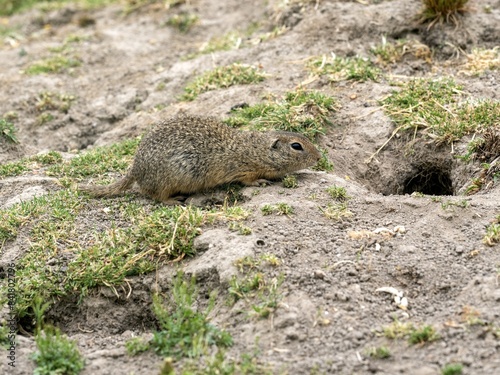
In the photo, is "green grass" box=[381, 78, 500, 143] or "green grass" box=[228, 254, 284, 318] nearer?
"green grass" box=[228, 254, 284, 318]

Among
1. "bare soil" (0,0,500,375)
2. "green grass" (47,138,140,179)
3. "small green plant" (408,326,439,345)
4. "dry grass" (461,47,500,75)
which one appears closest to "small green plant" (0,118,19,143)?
"bare soil" (0,0,500,375)

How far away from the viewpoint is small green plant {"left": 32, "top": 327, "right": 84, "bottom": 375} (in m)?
4.69

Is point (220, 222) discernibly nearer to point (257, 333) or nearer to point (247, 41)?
point (257, 333)

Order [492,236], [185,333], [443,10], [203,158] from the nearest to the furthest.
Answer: [185,333] < [492,236] < [203,158] < [443,10]

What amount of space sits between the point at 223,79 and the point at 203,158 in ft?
7.50

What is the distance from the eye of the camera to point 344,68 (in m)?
8.74

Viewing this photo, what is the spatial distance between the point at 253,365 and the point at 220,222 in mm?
1779

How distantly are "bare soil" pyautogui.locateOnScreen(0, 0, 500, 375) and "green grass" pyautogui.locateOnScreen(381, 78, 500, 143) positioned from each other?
155mm

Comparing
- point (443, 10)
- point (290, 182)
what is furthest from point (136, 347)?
point (443, 10)

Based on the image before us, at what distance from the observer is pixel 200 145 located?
6977mm

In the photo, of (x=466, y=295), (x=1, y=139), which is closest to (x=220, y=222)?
(x=466, y=295)

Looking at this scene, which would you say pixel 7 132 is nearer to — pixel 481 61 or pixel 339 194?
pixel 339 194

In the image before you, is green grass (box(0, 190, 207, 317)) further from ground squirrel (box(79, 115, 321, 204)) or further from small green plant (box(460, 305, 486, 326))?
small green plant (box(460, 305, 486, 326))

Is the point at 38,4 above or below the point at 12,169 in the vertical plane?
above
